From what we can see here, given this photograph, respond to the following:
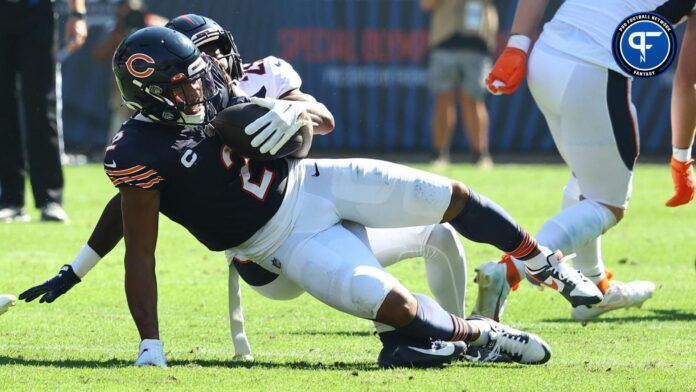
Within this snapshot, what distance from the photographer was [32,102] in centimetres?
844

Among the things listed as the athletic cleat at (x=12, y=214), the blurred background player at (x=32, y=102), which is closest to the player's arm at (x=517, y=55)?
the blurred background player at (x=32, y=102)

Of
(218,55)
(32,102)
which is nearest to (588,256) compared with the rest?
(218,55)

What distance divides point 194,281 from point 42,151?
8.03 ft

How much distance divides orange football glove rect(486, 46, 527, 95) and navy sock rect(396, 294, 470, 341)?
1204 mm

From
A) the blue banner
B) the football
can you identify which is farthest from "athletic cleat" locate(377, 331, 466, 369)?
the blue banner

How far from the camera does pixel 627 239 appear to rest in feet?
26.6

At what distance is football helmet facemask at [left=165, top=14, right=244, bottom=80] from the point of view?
476 cm

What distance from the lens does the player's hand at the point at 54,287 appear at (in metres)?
4.68

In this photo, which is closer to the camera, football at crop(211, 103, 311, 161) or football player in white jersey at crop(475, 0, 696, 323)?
football at crop(211, 103, 311, 161)

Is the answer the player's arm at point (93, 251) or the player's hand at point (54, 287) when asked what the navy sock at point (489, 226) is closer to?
the player's arm at point (93, 251)

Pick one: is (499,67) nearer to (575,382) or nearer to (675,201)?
(675,201)

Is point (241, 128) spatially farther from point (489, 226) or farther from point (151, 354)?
point (489, 226)

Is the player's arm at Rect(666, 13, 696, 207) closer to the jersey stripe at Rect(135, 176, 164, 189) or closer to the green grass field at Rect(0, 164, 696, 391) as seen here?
the green grass field at Rect(0, 164, 696, 391)

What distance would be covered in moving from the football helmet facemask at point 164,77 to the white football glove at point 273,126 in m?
0.19
